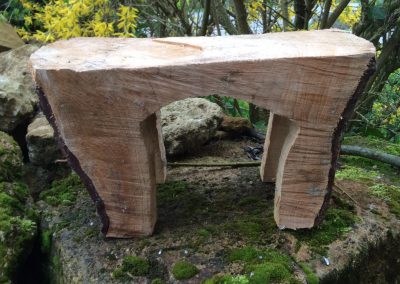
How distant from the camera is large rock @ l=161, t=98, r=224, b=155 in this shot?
292cm

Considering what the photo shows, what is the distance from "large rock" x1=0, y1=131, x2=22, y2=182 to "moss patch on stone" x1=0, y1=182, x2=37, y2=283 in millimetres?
67

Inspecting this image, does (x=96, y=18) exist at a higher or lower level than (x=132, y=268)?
higher

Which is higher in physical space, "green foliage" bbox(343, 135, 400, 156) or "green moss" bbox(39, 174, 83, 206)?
"green moss" bbox(39, 174, 83, 206)

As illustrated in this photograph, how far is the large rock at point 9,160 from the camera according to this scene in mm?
2621

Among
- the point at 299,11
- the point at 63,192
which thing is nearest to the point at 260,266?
the point at 63,192

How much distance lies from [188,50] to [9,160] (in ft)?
4.32

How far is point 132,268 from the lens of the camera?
6.73 ft

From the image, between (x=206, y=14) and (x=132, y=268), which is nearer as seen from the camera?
(x=132, y=268)

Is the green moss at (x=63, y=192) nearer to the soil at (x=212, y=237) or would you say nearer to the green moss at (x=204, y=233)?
the soil at (x=212, y=237)

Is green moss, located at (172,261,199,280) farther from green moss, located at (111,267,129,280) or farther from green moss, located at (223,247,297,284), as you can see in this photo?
green moss, located at (111,267,129,280)

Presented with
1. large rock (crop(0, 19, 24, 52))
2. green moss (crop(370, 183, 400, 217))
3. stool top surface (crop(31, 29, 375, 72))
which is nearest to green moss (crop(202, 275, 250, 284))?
stool top surface (crop(31, 29, 375, 72))

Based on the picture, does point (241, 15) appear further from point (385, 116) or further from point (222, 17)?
point (385, 116)

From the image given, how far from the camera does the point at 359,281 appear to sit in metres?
2.22

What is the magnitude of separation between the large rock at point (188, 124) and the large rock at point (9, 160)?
0.86 metres
